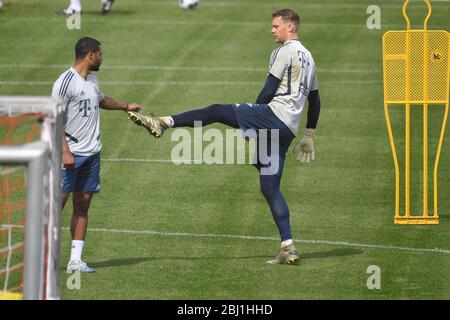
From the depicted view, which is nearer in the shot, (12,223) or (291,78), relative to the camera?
(291,78)

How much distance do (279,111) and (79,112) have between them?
84.7 inches

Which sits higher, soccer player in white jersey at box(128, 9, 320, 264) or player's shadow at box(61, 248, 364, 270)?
soccer player in white jersey at box(128, 9, 320, 264)

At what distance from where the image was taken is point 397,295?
13031 mm

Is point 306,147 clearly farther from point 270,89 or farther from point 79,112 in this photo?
point 79,112

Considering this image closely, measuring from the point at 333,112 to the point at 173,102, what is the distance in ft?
9.87

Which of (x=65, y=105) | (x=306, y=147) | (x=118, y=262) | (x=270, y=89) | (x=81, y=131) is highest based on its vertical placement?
(x=270, y=89)

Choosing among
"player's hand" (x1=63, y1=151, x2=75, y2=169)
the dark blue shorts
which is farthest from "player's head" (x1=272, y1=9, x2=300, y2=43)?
"player's hand" (x1=63, y1=151, x2=75, y2=169)

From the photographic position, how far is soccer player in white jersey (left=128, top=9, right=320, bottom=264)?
13938mm

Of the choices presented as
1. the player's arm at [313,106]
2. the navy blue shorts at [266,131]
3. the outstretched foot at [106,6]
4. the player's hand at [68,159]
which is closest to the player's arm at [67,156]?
the player's hand at [68,159]

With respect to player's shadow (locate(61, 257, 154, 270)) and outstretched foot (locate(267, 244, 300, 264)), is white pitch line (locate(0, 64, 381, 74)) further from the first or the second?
outstretched foot (locate(267, 244, 300, 264))

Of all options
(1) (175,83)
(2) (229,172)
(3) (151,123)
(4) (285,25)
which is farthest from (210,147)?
(3) (151,123)

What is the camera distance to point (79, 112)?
45.0 feet

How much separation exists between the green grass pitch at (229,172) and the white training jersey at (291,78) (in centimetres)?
167

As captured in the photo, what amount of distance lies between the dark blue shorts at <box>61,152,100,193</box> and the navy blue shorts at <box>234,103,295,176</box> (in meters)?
1.65
